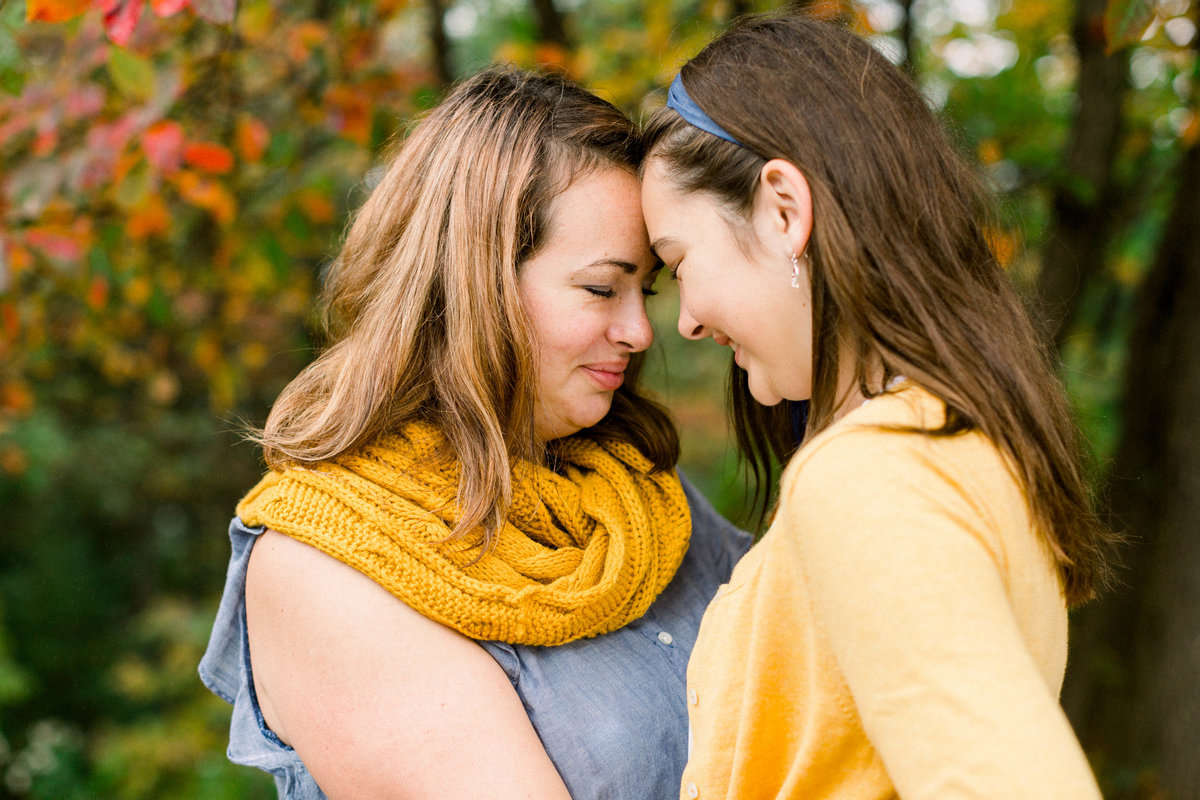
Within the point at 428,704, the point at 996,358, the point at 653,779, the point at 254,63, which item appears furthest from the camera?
the point at 254,63

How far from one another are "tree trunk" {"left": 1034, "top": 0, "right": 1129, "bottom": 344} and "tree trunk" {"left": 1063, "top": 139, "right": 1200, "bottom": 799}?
250mm

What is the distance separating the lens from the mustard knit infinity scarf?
1.39 metres

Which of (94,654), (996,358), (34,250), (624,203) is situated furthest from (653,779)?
(94,654)

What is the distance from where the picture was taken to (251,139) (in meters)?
2.68

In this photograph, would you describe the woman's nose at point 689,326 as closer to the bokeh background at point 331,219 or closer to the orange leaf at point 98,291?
the bokeh background at point 331,219

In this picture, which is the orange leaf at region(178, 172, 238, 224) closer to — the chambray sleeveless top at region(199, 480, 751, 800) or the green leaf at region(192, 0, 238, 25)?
the green leaf at region(192, 0, 238, 25)

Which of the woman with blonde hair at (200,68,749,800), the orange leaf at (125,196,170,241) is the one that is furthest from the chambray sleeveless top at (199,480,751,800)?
the orange leaf at (125,196,170,241)

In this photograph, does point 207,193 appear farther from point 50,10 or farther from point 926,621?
point 926,621

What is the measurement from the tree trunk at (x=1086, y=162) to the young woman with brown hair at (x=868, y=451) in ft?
7.32

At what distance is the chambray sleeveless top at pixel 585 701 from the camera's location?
57.0 inches

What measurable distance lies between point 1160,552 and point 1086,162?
139 cm

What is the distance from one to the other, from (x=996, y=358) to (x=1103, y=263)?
2.84 meters

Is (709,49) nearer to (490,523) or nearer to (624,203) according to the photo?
(624,203)

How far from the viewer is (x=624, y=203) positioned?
1623 mm
